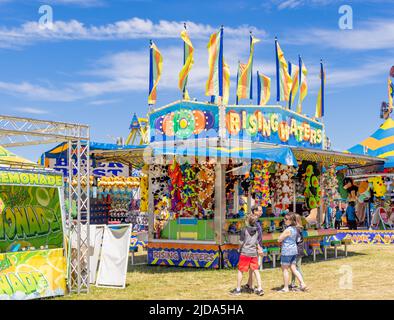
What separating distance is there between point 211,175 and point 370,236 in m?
10.3

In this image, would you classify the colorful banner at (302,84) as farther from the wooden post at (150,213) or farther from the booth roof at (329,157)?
the wooden post at (150,213)

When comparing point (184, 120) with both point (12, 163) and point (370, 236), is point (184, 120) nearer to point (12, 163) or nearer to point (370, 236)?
point (12, 163)

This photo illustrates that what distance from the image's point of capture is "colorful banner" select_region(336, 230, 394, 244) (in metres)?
21.9

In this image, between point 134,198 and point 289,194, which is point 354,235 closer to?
point 289,194

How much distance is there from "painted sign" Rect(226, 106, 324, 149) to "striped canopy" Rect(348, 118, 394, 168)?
6.73m

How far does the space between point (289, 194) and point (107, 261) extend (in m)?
7.03

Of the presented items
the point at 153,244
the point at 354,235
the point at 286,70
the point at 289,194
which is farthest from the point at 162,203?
the point at 354,235

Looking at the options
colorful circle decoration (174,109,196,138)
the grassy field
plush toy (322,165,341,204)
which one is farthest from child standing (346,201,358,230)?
colorful circle decoration (174,109,196,138)

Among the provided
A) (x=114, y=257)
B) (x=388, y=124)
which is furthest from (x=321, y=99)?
(x=114, y=257)

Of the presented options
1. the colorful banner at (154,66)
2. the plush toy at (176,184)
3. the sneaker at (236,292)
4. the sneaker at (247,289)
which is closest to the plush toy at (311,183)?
the plush toy at (176,184)

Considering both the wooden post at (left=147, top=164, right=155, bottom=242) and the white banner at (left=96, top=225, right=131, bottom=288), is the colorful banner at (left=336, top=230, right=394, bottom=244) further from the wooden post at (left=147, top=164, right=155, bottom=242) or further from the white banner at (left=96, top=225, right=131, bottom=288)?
the white banner at (left=96, top=225, right=131, bottom=288)

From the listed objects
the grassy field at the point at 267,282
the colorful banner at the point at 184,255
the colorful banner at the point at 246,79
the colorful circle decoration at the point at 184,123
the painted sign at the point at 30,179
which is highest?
the colorful banner at the point at 246,79

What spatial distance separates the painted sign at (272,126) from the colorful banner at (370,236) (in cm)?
461

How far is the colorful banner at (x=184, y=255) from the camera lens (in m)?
14.3
